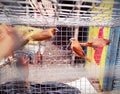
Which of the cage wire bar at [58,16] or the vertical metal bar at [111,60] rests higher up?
the cage wire bar at [58,16]

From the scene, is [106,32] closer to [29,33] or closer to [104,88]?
[104,88]

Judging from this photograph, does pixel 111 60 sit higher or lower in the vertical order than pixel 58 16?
lower

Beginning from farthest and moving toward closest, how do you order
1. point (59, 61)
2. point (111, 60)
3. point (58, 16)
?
1. point (59, 61)
2. point (111, 60)
3. point (58, 16)

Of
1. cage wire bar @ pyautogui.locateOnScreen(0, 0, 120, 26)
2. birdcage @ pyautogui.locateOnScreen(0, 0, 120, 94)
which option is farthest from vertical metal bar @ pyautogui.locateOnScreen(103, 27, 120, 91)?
cage wire bar @ pyautogui.locateOnScreen(0, 0, 120, 26)

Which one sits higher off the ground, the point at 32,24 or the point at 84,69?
the point at 32,24

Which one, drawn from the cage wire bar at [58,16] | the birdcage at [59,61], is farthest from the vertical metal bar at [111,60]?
the cage wire bar at [58,16]

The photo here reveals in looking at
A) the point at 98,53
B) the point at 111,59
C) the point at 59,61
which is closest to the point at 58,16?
the point at 111,59

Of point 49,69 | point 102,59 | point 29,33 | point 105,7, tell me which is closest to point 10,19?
point 29,33

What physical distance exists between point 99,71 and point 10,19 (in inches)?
56.8

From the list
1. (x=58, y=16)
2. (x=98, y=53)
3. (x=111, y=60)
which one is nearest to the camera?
(x=58, y=16)

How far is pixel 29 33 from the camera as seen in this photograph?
119 cm

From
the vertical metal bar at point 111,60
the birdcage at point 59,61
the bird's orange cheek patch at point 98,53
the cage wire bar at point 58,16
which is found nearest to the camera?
the cage wire bar at point 58,16

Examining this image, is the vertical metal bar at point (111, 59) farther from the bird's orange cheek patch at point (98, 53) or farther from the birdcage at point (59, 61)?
the bird's orange cheek patch at point (98, 53)

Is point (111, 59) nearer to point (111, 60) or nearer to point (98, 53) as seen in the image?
point (111, 60)
